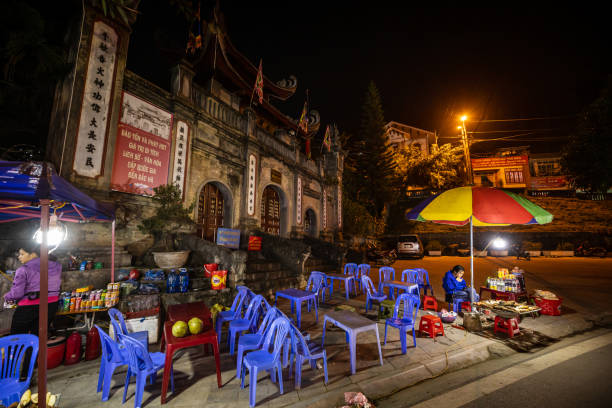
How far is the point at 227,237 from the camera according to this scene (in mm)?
8477

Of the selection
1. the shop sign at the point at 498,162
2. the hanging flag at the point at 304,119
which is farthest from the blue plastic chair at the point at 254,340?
the shop sign at the point at 498,162

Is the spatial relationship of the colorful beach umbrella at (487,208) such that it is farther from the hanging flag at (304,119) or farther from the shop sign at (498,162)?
the shop sign at (498,162)

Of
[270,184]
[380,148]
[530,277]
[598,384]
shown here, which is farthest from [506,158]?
[598,384]

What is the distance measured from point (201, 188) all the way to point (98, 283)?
16.0 feet

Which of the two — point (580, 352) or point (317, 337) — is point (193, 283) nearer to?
point (317, 337)

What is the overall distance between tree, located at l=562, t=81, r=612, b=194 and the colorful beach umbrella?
1013cm

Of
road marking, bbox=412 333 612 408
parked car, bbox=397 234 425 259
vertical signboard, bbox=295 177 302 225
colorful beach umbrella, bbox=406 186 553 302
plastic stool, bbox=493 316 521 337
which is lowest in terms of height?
road marking, bbox=412 333 612 408

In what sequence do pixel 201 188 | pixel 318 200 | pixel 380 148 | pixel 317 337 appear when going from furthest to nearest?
1. pixel 380 148
2. pixel 318 200
3. pixel 201 188
4. pixel 317 337

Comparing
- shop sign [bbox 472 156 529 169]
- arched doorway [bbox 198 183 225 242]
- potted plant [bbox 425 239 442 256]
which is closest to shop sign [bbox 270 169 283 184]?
arched doorway [bbox 198 183 225 242]

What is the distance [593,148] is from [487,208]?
37.3 ft

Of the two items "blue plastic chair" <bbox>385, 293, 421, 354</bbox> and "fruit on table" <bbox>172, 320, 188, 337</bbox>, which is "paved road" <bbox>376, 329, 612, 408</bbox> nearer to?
"blue plastic chair" <bbox>385, 293, 421, 354</bbox>

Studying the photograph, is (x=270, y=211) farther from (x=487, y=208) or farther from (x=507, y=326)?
(x=507, y=326)

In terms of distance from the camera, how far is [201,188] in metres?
9.52

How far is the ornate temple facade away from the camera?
20.2 feet
